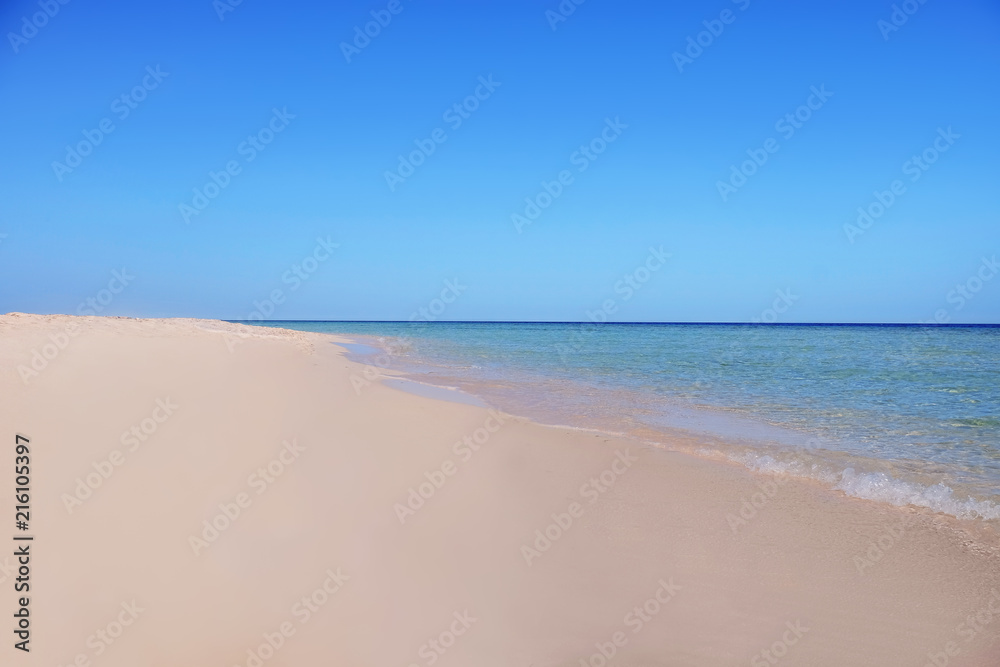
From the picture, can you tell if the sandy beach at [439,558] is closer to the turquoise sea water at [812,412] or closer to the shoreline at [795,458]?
the shoreline at [795,458]

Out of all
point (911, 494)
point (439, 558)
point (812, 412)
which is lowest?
point (812, 412)

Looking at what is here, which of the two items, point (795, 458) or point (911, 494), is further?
point (795, 458)

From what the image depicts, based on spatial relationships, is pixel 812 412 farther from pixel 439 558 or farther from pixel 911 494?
pixel 439 558

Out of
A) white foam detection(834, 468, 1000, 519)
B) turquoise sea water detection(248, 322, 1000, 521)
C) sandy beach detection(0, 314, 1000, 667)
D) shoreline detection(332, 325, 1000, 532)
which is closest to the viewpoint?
sandy beach detection(0, 314, 1000, 667)

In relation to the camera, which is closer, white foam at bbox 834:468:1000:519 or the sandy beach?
the sandy beach

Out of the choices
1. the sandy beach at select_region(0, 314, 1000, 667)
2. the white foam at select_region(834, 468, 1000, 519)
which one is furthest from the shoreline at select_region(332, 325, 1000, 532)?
the sandy beach at select_region(0, 314, 1000, 667)

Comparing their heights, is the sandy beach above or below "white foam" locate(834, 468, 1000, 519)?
above

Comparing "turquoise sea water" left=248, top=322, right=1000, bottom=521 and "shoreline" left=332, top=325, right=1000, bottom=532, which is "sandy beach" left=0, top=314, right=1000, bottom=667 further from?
"turquoise sea water" left=248, top=322, right=1000, bottom=521

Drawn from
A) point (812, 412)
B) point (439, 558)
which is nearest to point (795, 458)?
point (812, 412)

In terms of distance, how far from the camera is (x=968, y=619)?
9.65 ft

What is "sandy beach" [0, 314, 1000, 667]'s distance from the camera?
258cm

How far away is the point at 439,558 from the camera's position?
11.3 ft

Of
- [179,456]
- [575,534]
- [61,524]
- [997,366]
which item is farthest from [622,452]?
[997,366]

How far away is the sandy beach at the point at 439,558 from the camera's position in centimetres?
258
